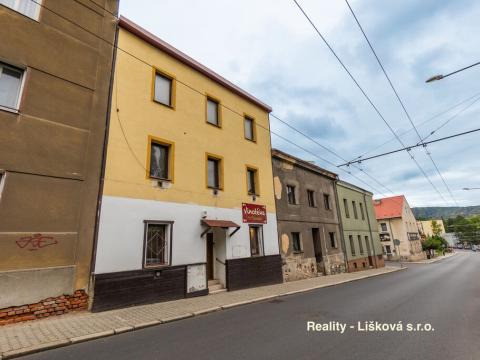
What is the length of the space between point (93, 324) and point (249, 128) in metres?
12.6

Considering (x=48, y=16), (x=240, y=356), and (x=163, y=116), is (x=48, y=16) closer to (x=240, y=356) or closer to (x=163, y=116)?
(x=163, y=116)

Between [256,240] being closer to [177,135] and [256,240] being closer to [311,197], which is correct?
[177,135]

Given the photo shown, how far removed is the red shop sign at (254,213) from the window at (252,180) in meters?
0.92

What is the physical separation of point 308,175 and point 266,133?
546 cm

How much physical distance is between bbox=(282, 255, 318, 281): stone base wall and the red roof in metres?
34.4

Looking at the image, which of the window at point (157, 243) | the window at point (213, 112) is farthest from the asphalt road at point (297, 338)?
the window at point (213, 112)

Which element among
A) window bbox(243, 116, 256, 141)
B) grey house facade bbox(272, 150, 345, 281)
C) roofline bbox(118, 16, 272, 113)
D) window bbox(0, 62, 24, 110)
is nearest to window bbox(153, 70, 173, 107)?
roofline bbox(118, 16, 272, 113)

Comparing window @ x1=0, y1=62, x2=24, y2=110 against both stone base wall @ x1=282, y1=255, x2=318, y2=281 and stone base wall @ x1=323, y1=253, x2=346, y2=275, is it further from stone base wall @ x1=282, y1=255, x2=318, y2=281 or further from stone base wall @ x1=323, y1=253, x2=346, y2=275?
stone base wall @ x1=323, y1=253, x2=346, y2=275

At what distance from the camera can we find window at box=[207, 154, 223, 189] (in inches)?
499

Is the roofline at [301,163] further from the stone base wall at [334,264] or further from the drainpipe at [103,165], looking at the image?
the drainpipe at [103,165]

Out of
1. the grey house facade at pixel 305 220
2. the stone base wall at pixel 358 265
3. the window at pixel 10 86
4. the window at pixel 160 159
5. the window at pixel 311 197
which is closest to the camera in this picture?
the window at pixel 10 86

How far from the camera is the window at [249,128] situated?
1574 centimetres

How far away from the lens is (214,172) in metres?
13.0

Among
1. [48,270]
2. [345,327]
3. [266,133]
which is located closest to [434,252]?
[266,133]
